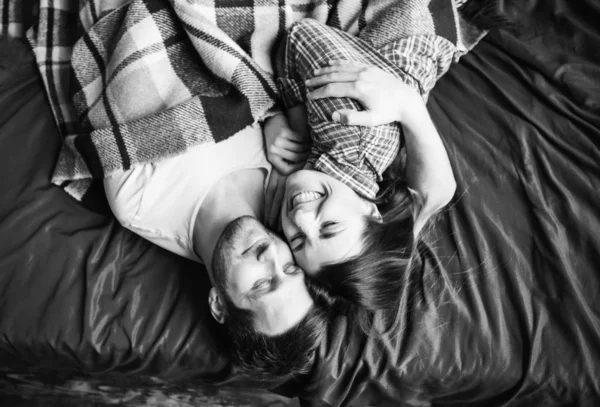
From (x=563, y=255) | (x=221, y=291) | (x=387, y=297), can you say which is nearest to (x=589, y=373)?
(x=563, y=255)

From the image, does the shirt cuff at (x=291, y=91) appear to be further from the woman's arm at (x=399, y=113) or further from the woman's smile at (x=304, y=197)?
the woman's smile at (x=304, y=197)

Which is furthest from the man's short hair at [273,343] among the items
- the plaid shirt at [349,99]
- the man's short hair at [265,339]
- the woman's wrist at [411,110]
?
the woman's wrist at [411,110]

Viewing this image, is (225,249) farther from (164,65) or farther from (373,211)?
(164,65)

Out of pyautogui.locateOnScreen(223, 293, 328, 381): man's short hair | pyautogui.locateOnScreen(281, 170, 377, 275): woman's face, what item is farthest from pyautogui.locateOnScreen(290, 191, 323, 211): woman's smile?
pyautogui.locateOnScreen(223, 293, 328, 381): man's short hair

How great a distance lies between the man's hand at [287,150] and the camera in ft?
3.51

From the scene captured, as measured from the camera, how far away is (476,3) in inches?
49.1

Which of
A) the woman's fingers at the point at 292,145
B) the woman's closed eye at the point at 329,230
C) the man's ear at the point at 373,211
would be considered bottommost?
the man's ear at the point at 373,211

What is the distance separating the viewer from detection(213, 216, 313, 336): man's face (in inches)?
35.6

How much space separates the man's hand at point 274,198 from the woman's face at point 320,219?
7 cm

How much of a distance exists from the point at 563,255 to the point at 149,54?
3.34 feet

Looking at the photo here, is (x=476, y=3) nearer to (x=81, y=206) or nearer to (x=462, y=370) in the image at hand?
(x=462, y=370)

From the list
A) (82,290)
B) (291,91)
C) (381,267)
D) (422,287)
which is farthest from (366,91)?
(82,290)

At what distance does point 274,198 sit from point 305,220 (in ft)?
0.59

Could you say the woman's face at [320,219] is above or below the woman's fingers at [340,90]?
below
